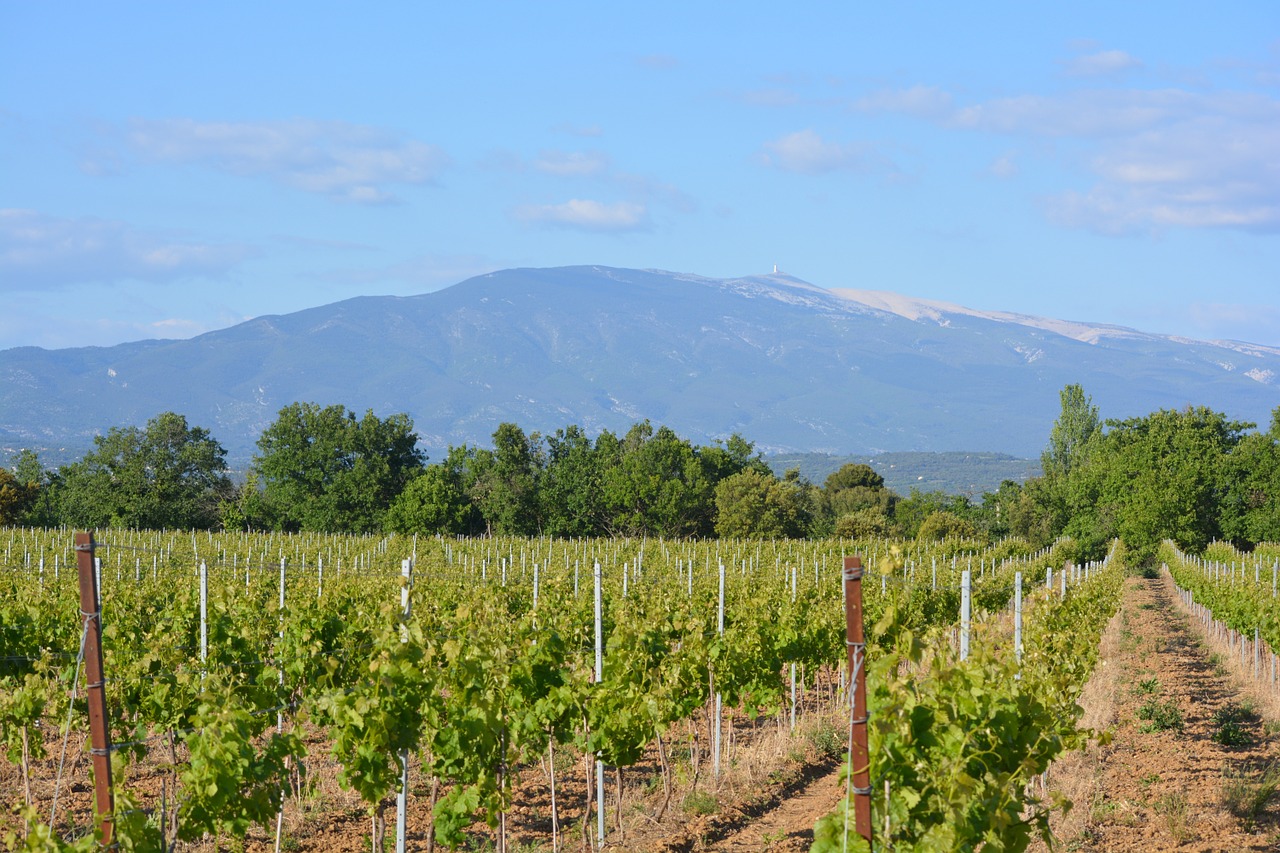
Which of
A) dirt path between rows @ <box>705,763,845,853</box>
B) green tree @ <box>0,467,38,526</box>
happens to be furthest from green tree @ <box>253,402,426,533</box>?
dirt path between rows @ <box>705,763,845,853</box>

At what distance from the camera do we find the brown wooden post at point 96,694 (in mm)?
4871

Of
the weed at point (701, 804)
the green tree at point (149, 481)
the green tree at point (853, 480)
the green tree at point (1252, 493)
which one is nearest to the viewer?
the weed at point (701, 804)

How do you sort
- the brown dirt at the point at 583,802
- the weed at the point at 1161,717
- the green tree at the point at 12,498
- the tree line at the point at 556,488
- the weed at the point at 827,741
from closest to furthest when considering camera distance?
1. the brown dirt at the point at 583,802
2. the weed at the point at 827,741
3. the weed at the point at 1161,717
4. the tree line at the point at 556,488
5. the green tree at the point at 12,498

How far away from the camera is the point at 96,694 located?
16.0 ft

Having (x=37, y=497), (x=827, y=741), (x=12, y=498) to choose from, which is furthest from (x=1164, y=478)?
(x=37, y=497)

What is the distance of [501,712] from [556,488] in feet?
179

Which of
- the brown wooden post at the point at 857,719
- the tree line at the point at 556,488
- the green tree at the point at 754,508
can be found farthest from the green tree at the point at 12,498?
the brown wooden post at the point at 857,719

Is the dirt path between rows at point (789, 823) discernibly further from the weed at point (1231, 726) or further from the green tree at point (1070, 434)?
the green tree at point (1070, 434)

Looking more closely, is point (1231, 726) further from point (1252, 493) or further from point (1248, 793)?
point (1252, 493)

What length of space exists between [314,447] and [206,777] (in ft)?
194

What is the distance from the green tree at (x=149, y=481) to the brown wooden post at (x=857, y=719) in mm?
60146

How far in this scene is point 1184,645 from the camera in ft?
79.3

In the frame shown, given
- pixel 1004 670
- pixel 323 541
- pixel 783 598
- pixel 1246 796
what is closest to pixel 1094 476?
pixel 323 541

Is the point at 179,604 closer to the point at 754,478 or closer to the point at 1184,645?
the point at 1184,645
